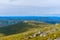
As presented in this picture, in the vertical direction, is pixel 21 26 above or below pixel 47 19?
below

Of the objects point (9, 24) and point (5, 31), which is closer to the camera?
point (5, 31)

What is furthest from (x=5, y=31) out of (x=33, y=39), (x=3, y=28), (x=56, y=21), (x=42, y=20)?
(x=33, y=39)

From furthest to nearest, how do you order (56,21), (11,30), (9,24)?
1. (9,24)
2. (11,30)
3. (56,21)

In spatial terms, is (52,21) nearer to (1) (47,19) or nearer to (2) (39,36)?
(1) (47,19)

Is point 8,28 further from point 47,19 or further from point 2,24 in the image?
point 47,19

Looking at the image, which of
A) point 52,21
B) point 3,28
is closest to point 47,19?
point 52,21

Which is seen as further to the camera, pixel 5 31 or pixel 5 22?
pixel 5 22

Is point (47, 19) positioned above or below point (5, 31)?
above

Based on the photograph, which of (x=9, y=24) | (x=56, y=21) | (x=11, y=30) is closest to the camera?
(x=56, y=21)

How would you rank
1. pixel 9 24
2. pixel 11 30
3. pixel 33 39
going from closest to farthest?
pixel 33 39
pixel 11 30
pixel 9 24

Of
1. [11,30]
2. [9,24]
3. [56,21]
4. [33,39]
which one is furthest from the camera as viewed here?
[9,24]
